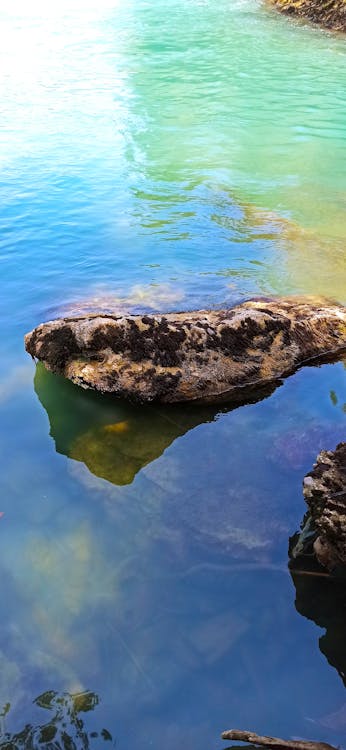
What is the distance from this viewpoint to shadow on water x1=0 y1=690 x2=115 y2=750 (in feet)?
10.8

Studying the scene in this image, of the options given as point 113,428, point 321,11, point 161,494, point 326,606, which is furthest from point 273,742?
point 321,11

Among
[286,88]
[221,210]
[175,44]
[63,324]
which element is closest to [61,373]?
[63,324]

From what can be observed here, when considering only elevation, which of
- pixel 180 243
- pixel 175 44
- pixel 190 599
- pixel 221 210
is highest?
pixel 175 44

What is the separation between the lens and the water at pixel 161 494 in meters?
3.48

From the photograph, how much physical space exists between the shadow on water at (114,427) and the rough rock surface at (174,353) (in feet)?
0.42

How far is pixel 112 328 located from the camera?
18.8ft

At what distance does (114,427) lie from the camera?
5.42m

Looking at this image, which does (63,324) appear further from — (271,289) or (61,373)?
(271,289)

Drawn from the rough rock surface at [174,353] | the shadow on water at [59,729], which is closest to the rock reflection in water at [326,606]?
the shadow on water at [59,729]

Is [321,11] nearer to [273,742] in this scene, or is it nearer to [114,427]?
[114,427]

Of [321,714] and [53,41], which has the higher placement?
[53,41]

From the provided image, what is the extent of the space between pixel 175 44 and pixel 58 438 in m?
23.6

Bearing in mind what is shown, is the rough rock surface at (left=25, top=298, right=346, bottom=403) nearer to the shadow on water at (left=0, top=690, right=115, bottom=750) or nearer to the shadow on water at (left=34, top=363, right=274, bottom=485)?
the shadow on water at (left=34, top=363, right=274, bottom=485)

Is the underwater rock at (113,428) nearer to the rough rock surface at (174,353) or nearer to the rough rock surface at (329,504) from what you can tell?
the rough rock surface at (174,353)
